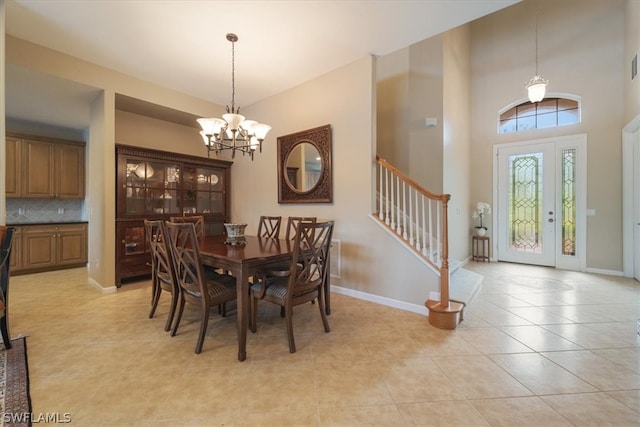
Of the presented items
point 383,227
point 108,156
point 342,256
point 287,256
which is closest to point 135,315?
point 287,256

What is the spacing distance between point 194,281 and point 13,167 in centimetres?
469

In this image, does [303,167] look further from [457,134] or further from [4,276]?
[4,276]

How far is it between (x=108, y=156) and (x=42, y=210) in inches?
109

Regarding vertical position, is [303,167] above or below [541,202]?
above

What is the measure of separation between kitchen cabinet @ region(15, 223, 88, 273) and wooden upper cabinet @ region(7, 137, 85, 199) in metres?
0.59

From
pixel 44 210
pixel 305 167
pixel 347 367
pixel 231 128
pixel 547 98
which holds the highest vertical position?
pixel 547 98

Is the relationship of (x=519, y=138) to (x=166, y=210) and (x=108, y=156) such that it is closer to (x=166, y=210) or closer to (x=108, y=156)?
(x=166, y=210)

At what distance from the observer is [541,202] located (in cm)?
487

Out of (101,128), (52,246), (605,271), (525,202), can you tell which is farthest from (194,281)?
(605,271)

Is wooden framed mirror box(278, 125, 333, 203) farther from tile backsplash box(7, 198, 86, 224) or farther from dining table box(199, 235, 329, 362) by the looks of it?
tile backsplash box(7, 198, 86, 224)

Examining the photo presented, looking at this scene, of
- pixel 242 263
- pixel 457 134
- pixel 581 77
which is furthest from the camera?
pixel 457 134

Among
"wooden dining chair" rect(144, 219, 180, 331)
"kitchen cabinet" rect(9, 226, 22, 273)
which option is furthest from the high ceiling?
"kitchen cabinet" rect(9, 226, 22, 273)

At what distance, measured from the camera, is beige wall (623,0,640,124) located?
3562mm

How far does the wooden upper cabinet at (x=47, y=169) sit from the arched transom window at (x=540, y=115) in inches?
326
